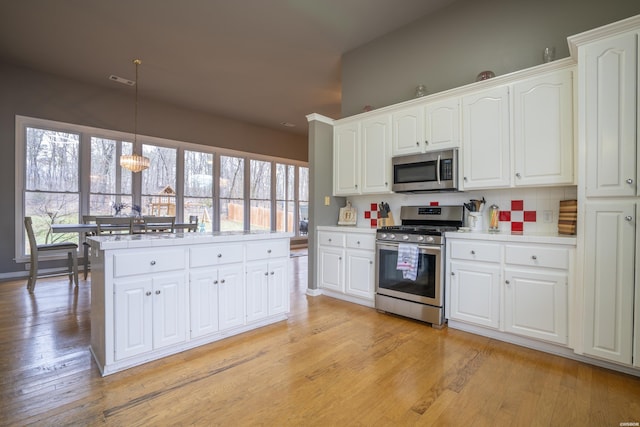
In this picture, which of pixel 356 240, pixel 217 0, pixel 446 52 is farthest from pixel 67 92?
pixel 446 52

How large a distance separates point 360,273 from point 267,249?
1256mm

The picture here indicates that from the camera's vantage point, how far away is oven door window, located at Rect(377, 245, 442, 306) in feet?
9.60

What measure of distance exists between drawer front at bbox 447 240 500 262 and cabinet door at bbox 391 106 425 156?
1.11 m

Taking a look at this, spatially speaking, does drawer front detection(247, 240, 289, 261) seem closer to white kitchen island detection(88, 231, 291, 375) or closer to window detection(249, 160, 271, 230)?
white kitchen island detection(88, 231, 291, 375)

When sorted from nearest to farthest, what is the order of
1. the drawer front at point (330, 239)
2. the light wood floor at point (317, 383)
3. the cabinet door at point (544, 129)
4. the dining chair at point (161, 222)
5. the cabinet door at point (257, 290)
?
the light wood floor at point (317, 383) < the cabinet door at point (544, 129) < the cabinet door at point (257, 290) < the drawer front at point (330, 239) < the dining chair at point (161, 222)

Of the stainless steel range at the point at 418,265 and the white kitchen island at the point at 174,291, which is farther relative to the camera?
the stainless steel range at the point at 418,265

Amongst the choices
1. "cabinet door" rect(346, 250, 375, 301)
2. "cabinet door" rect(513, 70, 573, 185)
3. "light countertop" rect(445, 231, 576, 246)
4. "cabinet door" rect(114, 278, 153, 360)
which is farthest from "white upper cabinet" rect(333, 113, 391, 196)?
"cabinet door" rect(114, 278, 153, 360)

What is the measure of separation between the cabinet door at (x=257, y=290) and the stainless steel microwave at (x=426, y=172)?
1765mm

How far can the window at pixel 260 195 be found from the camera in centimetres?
802

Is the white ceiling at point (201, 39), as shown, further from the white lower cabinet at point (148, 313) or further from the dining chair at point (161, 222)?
the white lower cabinet at point (148, 313)

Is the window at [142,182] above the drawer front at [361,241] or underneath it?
above

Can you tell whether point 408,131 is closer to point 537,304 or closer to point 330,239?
point 330,239

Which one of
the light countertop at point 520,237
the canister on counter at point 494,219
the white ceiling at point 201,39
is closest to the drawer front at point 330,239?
the light countertop at point 520,237

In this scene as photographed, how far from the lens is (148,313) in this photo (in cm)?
218
